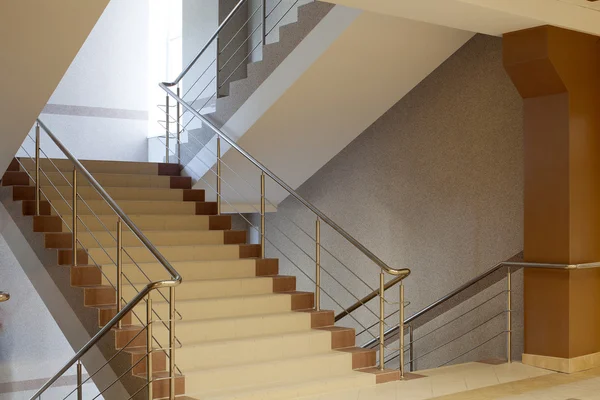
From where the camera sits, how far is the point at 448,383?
508 cm

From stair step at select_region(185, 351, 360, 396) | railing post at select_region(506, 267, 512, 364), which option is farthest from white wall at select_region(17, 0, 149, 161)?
railing post at select_region(506, 267, 512, 364)

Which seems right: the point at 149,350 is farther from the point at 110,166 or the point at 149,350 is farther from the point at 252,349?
the point at 110,166

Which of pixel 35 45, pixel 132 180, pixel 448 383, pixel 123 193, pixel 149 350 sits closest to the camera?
pixel 149 350

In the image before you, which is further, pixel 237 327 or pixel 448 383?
pixel 237 327

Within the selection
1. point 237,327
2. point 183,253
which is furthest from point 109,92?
point 237,327

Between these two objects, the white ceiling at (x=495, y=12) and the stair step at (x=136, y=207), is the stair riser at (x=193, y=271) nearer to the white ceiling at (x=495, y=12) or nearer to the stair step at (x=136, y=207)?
the stair step at (x=136, y=207)

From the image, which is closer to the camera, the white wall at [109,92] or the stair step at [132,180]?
the stair step at [132,180]

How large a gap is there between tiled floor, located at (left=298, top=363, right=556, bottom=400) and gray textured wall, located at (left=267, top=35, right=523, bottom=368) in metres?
0.65

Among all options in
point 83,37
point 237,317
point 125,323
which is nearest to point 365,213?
point 237,317

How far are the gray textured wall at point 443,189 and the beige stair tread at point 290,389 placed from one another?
1.46 metres

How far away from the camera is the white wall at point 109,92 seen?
362 inches

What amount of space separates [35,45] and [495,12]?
2.75 meters

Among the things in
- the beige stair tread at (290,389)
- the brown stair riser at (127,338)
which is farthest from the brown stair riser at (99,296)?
the beige stair tread at (290,389)

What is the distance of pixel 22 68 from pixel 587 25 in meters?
3.65
